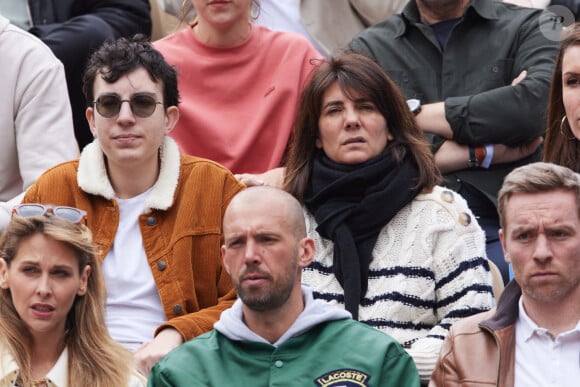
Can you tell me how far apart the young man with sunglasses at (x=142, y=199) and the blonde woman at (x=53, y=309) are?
428mm

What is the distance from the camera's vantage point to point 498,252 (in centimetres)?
606

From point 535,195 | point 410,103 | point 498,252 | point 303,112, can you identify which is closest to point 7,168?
point 303,112

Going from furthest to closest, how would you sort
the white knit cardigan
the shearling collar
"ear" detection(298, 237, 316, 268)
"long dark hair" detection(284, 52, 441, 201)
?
"long dark hair" detection(284, 52, 441, 201)
the shearling collar
the white knit cardigan
"ear" detection(298, 237, 316, 268)

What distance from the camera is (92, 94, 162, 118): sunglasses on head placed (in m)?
5.59

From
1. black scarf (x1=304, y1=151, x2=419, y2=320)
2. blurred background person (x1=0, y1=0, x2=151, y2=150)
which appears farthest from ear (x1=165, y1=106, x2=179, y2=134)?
blurred background person (x1=0, y1=0, x2=151, y2=150)

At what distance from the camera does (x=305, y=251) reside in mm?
4715

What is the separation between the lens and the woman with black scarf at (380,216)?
208 inches

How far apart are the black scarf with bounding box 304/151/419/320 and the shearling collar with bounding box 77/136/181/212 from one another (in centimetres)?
57

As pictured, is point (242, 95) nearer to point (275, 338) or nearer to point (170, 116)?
point (170, 116)

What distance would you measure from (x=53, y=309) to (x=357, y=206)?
1.29 m

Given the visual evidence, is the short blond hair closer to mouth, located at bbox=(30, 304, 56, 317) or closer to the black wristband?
the black wristband

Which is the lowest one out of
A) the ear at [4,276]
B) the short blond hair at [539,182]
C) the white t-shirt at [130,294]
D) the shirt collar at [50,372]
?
the white t-shirt at [130,294]

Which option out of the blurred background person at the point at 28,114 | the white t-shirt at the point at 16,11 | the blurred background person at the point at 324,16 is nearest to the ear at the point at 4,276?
the blurred background person at the point at 28,114

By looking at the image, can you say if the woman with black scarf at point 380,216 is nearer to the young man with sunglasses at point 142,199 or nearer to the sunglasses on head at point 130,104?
the young man with sunglasses at point 142,199
